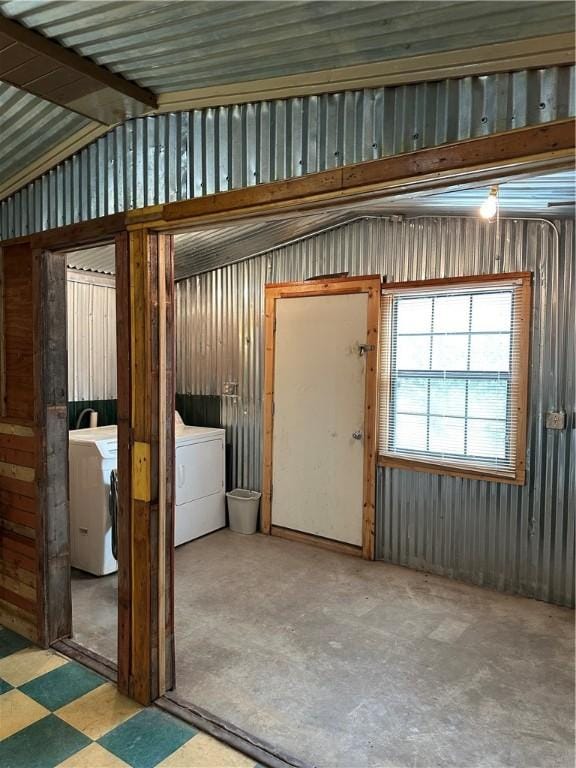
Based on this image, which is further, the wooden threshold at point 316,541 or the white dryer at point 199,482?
the white dryer at point 199,482

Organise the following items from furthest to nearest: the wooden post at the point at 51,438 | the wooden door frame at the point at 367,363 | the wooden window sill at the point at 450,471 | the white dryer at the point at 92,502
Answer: the wooden door frame at the point at 367,363 < the white dryer at the point at 92,502 < the wooden window sill at the point at 450,471 < the wooden post at the point at 51,438

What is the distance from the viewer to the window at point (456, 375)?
3447 mm

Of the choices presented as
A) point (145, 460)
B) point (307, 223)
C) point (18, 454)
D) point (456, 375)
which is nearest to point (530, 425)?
point (456, 375)

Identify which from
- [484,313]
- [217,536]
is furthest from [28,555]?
[484,313]

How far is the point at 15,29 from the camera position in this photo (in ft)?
5.35

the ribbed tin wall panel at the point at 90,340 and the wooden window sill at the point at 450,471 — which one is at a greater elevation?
the ribbed tin wall panel at the point at 90,340

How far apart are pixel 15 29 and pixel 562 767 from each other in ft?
10.8

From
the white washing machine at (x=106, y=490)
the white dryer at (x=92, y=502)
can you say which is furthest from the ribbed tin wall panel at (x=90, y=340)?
the white dryer at (x=92, y=502)

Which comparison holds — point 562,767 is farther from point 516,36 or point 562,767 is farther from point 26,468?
point 26,468

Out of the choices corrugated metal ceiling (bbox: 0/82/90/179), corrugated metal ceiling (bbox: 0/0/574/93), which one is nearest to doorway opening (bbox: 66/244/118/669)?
corrugated metal ceiling (bbox: 0/82/90/179)

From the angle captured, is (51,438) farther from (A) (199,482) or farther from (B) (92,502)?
(A) (199,482)

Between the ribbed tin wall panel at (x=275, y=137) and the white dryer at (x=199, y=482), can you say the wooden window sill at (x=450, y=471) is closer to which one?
the white dryer at (x=199, y=482)

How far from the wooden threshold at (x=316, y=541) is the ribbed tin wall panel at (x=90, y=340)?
203cm

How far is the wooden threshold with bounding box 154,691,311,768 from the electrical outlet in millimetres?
2440
